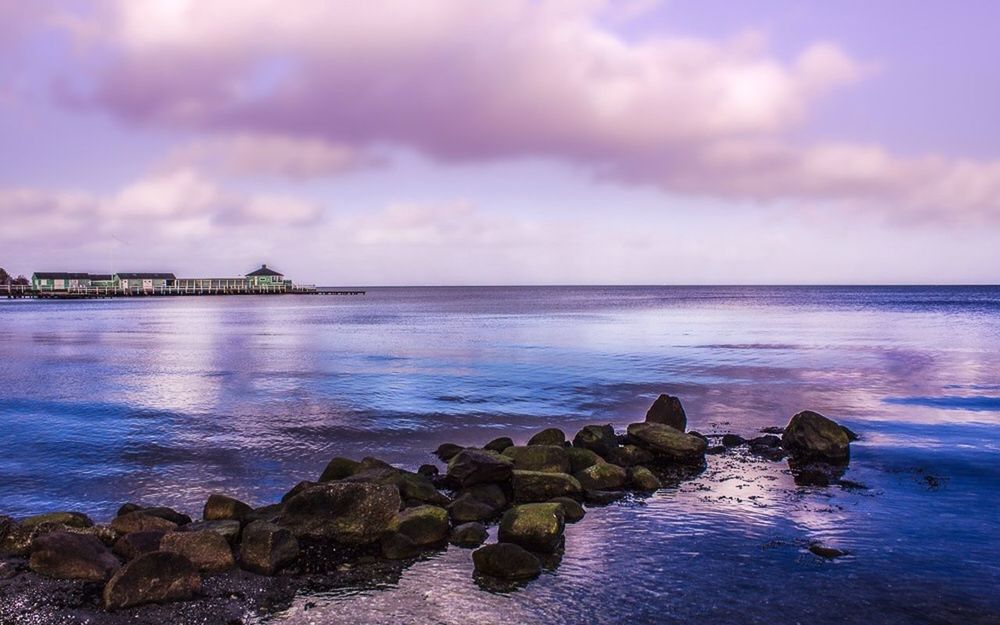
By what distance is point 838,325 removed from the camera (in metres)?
80.1

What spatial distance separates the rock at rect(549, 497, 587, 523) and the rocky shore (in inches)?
1.1

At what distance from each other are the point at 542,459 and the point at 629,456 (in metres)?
3.12

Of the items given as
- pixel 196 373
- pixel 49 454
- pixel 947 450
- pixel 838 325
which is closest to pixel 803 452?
pixel 947 450

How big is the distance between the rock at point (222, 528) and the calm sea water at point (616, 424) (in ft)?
8.37

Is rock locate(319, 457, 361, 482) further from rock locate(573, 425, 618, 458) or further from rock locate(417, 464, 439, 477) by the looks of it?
rock locate(573, 425, 618, 458)

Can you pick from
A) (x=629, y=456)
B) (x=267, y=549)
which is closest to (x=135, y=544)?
(x=267, y=549)

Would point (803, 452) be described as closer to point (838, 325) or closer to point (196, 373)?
point (196, 373)

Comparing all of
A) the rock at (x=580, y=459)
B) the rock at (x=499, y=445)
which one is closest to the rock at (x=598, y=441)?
the rock at (x=580, y=459)

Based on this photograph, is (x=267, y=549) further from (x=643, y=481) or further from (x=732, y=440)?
(x=732, y=440)

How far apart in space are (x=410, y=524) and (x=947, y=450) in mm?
16087

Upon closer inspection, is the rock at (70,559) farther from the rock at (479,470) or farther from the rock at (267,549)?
the rock at (479,470)

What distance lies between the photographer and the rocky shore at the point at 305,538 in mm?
10203

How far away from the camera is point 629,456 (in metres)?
18.2

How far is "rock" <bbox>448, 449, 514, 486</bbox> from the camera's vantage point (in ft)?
50.4
